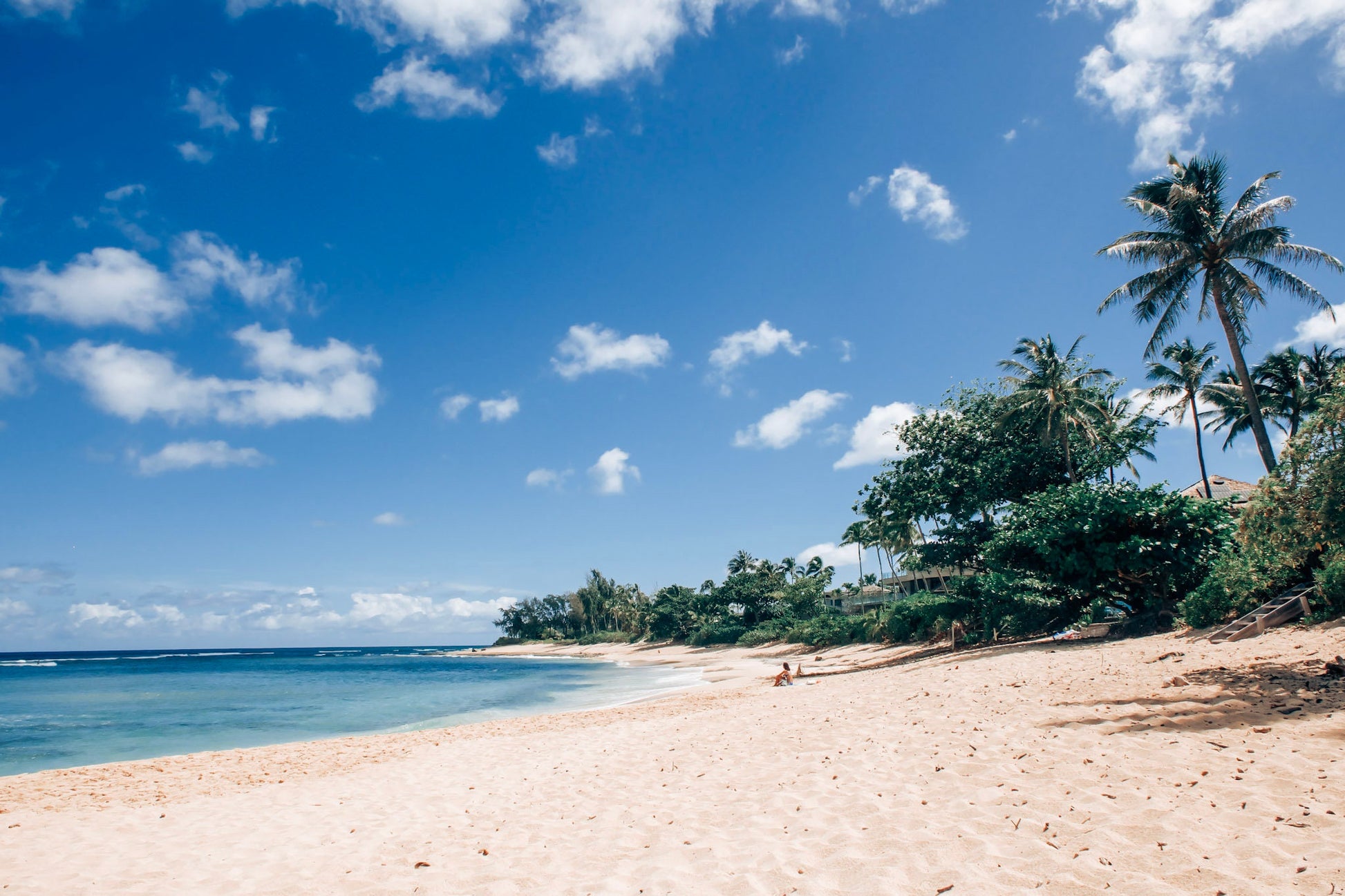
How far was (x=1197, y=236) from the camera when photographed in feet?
71.5

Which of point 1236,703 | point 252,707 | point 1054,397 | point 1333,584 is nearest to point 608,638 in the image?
point 252,707

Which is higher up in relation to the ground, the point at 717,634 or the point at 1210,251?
the point at 1210,251

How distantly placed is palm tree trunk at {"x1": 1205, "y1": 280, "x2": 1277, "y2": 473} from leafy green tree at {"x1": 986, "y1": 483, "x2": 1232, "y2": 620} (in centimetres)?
288

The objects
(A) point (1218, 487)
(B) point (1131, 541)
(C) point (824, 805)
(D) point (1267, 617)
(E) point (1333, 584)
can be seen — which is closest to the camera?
(C) point (824, 805)

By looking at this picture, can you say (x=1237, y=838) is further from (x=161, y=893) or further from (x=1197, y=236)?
(x=1197, y=236)

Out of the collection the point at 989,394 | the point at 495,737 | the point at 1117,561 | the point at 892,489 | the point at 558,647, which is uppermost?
the point at 989,394

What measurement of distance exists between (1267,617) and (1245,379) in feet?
32.3

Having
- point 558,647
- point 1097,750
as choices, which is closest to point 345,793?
point 1097,750

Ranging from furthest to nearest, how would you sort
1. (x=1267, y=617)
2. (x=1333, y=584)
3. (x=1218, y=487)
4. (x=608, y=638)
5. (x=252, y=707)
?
(x=608, y=638) < (x=1218, y=487) < (x=252, y=707) < (x=1267, y=617) < (x=1333, y=584)

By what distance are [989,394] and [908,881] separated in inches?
1087

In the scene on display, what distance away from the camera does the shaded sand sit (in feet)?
16.1

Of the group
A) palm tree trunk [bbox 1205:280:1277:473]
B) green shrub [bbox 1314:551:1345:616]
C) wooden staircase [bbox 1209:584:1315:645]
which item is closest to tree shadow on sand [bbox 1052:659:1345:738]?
wooden staircase [bbox 1209:584:1315:645]

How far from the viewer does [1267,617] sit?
14.1 metres

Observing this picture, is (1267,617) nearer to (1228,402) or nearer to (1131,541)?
(1131,541)
